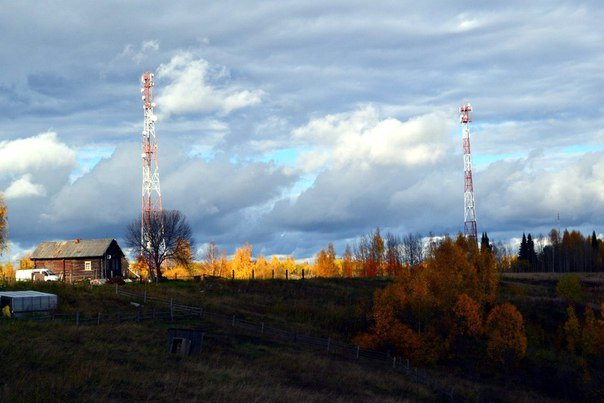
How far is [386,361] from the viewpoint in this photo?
56156 millimetres

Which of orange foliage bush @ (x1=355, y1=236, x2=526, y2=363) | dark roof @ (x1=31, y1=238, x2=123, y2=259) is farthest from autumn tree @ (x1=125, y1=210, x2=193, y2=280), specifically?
orange foliage bush @ (x1=355, y1=236, x2=526, y2=363)

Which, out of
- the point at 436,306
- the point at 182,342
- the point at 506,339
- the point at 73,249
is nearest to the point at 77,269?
the point at 73,249

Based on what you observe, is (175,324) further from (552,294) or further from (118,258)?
(552,294)

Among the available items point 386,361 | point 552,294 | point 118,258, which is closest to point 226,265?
point 118,258

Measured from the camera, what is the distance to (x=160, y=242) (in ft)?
271

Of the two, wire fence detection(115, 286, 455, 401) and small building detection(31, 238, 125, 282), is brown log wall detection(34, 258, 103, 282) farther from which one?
wire fence detection(115, 286, 455, 401)

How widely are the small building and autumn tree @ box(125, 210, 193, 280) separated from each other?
414cm

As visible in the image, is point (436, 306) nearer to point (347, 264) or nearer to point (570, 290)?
point (570, 290)

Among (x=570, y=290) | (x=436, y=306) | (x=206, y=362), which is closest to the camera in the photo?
(x=206, y=362)

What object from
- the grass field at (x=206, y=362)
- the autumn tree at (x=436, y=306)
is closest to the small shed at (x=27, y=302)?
the grass field at (x=206, y=362)

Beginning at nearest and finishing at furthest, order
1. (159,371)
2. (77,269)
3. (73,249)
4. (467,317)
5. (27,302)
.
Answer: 1. (159,371)
2. (27,302)
3. (467,317)
4. (77,269)
5. (73,249)

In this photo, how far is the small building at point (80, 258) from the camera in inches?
3383

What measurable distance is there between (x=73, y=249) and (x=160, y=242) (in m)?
13.9

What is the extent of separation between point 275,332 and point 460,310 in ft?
76.8
